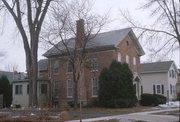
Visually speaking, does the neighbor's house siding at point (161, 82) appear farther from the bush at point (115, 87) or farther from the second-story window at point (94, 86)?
the bush at point (115, 87)

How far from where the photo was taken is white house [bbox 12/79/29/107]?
127 ft

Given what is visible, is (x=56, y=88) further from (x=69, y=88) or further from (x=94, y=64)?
(x=94, y=64)

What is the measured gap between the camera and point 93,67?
3494 cm

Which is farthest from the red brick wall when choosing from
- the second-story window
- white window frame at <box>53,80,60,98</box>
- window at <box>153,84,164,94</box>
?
window at <box>153,84,164,94</box>

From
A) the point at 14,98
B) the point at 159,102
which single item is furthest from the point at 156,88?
the point at 14,98

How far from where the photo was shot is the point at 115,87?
31250 millimetres

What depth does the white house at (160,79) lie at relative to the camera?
46625 millimetres

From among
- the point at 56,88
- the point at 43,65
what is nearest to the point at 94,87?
the point at 56,88

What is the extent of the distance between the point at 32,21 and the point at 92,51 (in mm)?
8191

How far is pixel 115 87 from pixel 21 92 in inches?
576

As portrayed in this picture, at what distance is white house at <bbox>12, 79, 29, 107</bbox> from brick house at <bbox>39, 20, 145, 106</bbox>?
3.09 meters

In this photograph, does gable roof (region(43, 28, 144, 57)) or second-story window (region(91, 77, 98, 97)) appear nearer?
gable roof (region(43, 28, 144, 57))

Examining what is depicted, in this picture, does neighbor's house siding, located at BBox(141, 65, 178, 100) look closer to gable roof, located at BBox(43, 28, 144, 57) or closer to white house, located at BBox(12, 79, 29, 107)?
gable roof, located at BBox(43, 28, 144, 57)

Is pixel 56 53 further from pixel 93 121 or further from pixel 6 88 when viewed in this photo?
pixel 93 121
